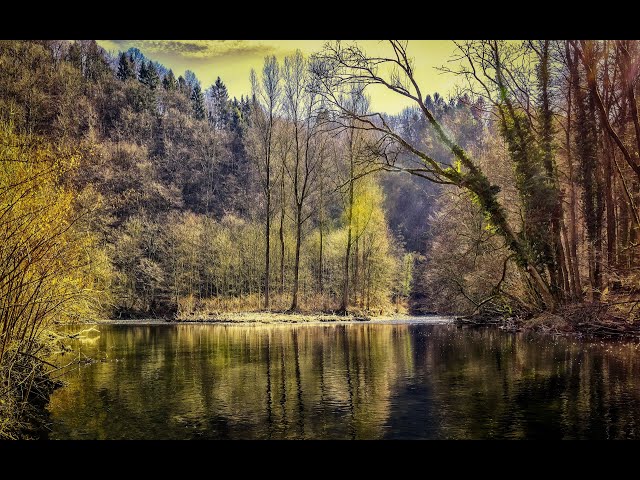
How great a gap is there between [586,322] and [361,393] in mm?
9456

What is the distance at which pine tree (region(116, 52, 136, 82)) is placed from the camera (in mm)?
51719

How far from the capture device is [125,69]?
52031mm

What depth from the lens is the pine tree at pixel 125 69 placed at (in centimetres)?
5172

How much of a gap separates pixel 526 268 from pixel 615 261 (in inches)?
104

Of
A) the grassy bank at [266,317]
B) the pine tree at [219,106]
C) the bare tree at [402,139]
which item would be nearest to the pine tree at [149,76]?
the pine tree at [219,106]

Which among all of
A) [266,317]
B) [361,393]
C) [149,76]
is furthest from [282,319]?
[149,76]

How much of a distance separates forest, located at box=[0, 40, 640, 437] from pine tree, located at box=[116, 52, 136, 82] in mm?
185

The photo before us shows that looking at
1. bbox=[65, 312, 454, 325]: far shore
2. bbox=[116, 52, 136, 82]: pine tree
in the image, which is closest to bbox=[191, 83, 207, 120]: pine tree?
bbox=[116, 52, 136, 82]: pine tree

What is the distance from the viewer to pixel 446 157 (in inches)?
1950
